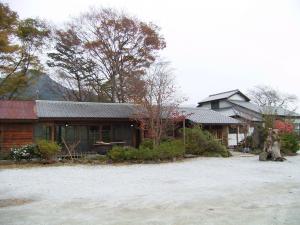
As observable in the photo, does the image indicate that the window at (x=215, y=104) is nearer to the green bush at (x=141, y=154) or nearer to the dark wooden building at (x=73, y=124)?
the dark wooden building at (x=73, y=124)

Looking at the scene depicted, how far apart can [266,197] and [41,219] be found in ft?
16.1

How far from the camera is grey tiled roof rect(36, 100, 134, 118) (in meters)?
19.5

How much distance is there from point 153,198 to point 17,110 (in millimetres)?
14267

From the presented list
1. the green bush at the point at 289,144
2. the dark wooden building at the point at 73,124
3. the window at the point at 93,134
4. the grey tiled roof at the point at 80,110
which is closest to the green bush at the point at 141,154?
the dark wooden building at the point at 73,124

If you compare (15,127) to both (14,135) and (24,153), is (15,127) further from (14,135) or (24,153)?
(24,153)

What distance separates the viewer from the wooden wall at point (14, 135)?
18.2m

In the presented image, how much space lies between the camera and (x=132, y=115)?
21141 mm

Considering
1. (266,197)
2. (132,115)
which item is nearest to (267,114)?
(132,115)

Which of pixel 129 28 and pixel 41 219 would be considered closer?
pixel 41 219

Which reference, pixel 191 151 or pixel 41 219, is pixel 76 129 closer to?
pixel 191 151

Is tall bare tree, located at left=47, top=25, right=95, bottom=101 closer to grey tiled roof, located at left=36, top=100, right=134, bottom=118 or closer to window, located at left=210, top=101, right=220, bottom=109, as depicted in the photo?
grey tiled roof, located at left=36, top=100, right=134, bottom=118

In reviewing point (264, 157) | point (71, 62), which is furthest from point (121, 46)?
point (264, 157)

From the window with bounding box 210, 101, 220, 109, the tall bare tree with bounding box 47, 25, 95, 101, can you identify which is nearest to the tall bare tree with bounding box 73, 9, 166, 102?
the tall bare tree with bounding box 47, 25, 95, 101

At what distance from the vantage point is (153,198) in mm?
7621
